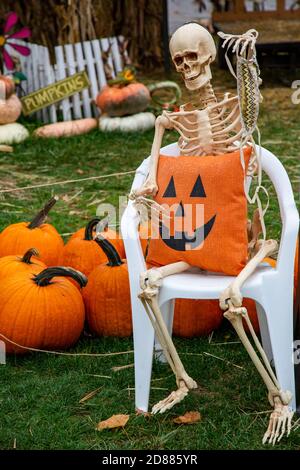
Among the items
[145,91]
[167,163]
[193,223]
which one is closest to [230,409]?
[193,223]

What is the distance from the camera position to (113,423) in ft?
9.77

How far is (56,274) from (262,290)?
943 mm

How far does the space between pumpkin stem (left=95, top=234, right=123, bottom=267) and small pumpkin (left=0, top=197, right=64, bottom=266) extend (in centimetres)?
42

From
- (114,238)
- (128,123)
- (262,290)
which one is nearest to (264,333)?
(262,290)

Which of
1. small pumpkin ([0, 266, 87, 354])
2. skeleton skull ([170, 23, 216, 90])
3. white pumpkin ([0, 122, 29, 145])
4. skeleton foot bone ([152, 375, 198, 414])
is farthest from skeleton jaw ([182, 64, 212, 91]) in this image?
white pumpkin ([0, 122, 29, 145])

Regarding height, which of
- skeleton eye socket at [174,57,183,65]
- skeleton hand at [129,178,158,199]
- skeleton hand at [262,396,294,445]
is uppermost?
skeleton eye socket at [174,57,183,65]

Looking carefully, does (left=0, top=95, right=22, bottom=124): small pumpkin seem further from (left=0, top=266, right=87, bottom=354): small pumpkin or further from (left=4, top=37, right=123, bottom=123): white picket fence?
(left=0, top=266, right=87, bottom=354): small pumpkin

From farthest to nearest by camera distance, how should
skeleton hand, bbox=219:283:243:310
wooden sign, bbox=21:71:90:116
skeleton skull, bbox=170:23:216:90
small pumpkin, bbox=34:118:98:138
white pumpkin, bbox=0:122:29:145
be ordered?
wooden sign, bbox=21:71:90:116 < small pumpkin, bbox=34:118:98:138 < white pumpkin, bbox=0:122:29:145 < skeleton skull, bbox=170:23:216:90 < skeleton hand, bbox=219:283:243:310

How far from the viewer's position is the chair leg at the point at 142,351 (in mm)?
3027

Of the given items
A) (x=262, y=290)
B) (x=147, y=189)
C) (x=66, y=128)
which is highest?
(x=147, y=189)

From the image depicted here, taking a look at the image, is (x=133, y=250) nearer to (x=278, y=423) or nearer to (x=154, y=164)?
(x=154, y=164)

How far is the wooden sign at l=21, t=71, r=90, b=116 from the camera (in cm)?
749

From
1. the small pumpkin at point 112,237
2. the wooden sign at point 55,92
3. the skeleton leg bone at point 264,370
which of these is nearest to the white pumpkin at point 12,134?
the wooden sign at point 55,92
